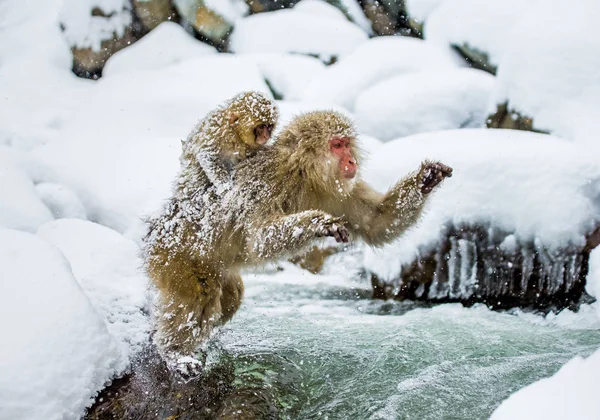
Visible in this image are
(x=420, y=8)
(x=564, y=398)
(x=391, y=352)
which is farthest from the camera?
(x=420, y=8)

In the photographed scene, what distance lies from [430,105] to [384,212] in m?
3.34

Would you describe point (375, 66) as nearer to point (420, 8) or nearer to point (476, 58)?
point (476, 58)

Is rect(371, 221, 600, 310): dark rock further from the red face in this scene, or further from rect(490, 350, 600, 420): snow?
rect(490, 350, 600, 420): snow

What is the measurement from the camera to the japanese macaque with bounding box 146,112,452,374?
2.99 m

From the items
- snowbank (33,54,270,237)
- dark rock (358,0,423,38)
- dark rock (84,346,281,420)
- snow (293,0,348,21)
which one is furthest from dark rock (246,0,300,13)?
dark rock (84,346,281,420)

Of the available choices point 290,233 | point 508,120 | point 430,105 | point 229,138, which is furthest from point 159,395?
point 430,105

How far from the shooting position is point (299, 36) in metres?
8.84

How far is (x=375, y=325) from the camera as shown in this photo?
162 inches

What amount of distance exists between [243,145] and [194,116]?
3.89 m

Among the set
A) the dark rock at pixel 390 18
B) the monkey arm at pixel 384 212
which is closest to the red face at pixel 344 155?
the monkey arm at pixel 384 212

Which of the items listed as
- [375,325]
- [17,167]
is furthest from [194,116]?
[375,325]

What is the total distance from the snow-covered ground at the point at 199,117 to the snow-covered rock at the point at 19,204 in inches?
0.6

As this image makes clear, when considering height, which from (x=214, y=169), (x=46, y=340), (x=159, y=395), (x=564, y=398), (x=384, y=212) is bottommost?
(x=159, y=395)

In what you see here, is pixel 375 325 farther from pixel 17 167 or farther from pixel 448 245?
pixel 17 167
